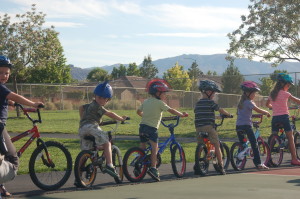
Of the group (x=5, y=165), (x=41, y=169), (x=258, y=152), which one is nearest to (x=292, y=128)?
(x=258, y=152)

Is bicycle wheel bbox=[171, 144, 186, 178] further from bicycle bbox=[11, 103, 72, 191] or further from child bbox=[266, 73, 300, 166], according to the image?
child bbox=[266, 73, 300, 166]

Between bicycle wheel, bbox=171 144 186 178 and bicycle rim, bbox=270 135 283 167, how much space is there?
2.61 metres

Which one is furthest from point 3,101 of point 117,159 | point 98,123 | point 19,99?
point 117,159

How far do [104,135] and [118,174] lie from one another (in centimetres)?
82

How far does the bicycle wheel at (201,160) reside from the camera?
9272mm

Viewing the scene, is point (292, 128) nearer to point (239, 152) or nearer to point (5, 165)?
point (239, 152)

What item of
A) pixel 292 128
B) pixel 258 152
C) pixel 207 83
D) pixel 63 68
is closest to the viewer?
pixel 207 83

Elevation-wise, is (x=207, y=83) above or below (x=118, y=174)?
above

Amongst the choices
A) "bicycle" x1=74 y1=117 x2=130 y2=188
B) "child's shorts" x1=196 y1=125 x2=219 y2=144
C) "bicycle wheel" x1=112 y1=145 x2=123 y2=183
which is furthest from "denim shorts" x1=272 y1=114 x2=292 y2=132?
"bicycle" x1=74 y1=117 x2=130 y2=188

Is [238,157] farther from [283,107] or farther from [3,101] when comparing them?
[3,101]

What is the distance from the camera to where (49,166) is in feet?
24.7

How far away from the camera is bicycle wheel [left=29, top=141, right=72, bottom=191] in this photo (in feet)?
24.0

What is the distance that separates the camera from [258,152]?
10258 millimetres

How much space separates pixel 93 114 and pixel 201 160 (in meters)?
2.40
